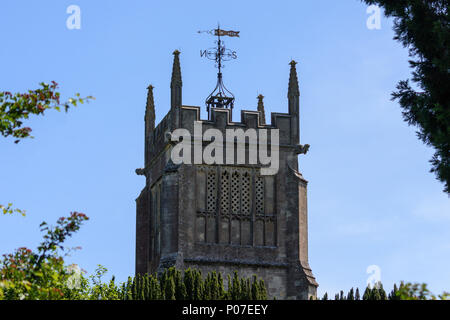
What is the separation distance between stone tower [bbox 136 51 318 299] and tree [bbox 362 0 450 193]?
22.5m

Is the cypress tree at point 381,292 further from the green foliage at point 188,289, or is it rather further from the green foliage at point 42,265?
the green foliage at point 42,265

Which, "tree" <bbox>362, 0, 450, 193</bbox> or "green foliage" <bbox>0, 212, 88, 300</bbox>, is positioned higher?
"tree" <bbox>362, 0, 450, 193</bbox>

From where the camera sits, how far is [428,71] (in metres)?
25.2

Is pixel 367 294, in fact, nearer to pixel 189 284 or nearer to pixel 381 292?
pixel 381 292

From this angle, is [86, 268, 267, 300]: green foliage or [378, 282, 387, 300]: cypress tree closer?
[86, 268, 267, 300]: green foliage

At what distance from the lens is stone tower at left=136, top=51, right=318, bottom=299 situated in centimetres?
4791

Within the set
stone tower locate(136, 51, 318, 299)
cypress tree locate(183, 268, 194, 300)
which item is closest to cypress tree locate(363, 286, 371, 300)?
cypress tree locate(183, 268, 194, 300)

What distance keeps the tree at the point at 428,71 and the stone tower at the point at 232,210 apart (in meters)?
22.5

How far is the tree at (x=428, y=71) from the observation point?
24.2m

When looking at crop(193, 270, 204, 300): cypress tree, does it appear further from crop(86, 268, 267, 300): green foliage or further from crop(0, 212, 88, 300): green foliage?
crop(0, 212, 88, 300): green foliage

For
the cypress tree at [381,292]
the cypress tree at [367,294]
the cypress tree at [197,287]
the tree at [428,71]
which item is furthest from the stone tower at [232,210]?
the tree at [428,71]

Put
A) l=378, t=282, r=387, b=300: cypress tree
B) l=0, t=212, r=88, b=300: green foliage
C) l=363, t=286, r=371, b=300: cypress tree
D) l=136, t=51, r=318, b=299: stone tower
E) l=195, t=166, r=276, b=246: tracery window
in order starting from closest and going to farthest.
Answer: l=0, t=212, r=88, b=300: green foliage
l=363, t=286, r=371, b=300: cypress tree
l=378, t=282, r=387, b=300: cypress tree
l=136, t=51, r=318, b=299: stone tower
l=195, t=166, r=276, b=246: tracery window
